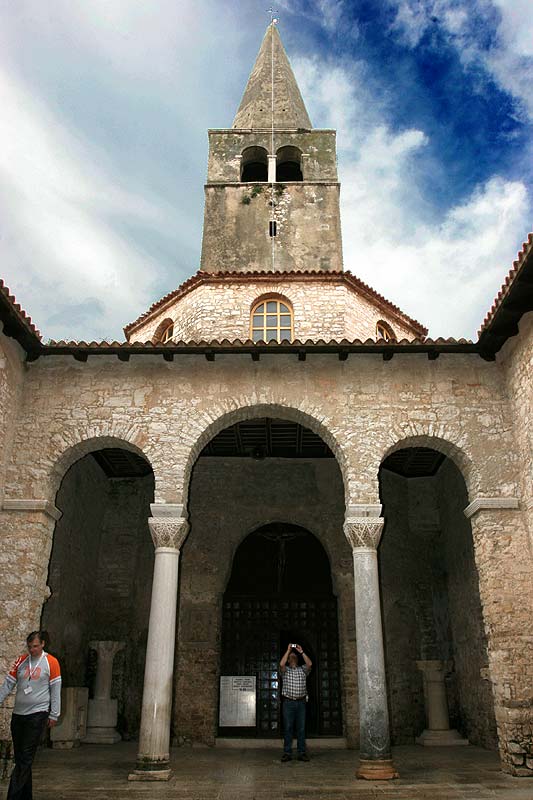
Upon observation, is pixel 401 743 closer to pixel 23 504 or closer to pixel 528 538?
pixel 528 538

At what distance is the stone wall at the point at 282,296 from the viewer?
47.4ft

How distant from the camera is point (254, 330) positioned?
14.7 meters

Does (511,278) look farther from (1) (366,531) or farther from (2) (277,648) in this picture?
(2) (277,648)

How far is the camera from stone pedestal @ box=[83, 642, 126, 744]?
11.6 metres

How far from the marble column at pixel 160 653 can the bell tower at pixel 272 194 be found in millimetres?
8385

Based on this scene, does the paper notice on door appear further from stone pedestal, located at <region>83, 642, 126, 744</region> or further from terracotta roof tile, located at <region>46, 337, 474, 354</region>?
terracotta roof tile, located at <region>46, 337, 474, 354</region>

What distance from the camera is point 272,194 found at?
16.8 meters

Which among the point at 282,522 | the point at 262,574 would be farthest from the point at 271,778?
the point at 282,522

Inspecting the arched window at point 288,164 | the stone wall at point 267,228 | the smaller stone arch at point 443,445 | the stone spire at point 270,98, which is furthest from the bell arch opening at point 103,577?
the stone spire at point 270,98

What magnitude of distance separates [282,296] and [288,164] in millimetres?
5404

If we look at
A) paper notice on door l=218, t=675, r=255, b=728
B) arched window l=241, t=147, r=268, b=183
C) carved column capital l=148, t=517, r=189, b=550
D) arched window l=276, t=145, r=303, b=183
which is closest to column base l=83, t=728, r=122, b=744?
paper notice on door l=218, t=675, r=255, b=728

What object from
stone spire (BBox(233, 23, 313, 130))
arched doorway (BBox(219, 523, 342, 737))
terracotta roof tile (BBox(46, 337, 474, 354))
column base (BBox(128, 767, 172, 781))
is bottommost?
column base (BBox(128, 767, 172, 781))

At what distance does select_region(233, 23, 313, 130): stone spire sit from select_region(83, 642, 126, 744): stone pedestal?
1479 centimetres

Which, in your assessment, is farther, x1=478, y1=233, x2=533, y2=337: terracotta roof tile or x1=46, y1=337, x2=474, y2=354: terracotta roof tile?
x1=46, y1=337, x2=474, y2=354: terracotta roof tile
